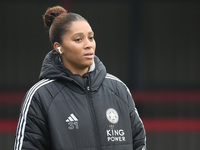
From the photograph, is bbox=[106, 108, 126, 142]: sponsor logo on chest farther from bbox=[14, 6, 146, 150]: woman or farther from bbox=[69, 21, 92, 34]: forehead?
bbox=[69, 21, 92, 34]: forehead

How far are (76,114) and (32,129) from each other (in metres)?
0.23

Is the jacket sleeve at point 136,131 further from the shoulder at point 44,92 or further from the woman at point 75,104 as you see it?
the shoulder at point 44,92

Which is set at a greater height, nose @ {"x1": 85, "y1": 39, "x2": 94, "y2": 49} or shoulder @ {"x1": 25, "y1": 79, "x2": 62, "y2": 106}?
nose @ {"x1": 85, "y1": 39, "x2": 94, "y2": 49}

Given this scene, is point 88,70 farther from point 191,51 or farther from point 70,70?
point 191,51

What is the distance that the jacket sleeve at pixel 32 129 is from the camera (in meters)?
2.54

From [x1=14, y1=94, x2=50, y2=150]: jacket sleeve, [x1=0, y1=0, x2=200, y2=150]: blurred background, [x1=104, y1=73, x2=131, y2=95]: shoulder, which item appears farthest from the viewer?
[x1=0, y1=0, x2=200, y2=150]: blurred background

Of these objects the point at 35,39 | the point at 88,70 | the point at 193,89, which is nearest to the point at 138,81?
the point at 193,89

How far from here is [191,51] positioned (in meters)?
9.53

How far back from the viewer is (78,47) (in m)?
2.66

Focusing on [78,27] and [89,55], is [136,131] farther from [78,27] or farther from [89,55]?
[78,27]

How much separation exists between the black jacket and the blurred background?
607 cm

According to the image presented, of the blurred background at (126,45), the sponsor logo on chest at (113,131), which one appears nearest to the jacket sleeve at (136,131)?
the sponsor logo on chest at (113,131)

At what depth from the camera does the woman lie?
2.56m

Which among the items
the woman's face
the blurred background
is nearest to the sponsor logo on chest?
the woman's face
